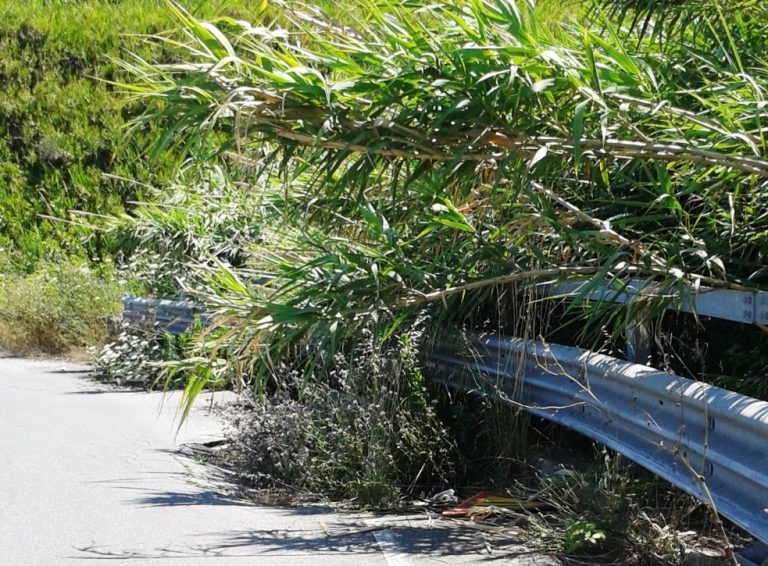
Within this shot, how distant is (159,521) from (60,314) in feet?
26.8

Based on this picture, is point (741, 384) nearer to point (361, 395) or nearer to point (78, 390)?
point (361, 395)

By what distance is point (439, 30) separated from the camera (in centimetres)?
543

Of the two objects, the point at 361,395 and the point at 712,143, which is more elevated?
the point at 712,143

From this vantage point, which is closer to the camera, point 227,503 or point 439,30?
point 439,30

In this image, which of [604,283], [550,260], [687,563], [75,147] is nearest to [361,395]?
[550,260]

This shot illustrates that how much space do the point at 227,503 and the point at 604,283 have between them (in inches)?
105

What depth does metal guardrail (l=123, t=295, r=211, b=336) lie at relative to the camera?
38.5ft

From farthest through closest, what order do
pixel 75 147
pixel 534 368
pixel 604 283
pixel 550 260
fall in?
pixel 75 147
pixel 534 368
pixel 550 260
pixel 604 283

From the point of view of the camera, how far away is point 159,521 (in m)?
6.14

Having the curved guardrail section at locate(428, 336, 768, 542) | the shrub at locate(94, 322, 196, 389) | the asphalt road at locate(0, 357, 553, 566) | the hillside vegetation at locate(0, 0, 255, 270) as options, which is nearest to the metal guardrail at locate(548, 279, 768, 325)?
the curved guardrail section at locate(428, 336, 768, 542)

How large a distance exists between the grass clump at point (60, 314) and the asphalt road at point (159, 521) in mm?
4931

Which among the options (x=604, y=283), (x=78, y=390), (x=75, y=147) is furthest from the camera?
(x=75, y=147)

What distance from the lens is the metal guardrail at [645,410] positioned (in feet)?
13.6

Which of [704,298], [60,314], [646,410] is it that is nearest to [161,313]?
[60,314]
